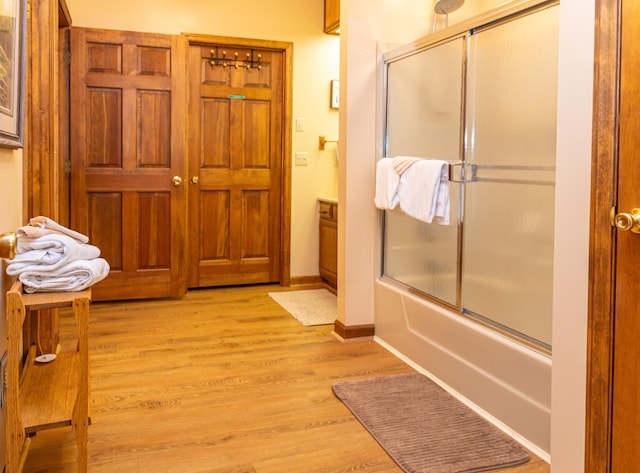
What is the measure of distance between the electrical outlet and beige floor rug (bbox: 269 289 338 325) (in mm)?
1091

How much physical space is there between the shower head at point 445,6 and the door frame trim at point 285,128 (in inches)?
→ 66.3

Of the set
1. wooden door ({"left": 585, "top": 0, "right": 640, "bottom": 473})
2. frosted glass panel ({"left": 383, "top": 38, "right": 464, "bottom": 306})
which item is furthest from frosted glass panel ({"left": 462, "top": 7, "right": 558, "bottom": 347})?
wooden door ({"left": 585, "top": 0, "right": 640, "bottom": 473})

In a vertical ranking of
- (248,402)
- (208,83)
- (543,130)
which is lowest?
(248,402)

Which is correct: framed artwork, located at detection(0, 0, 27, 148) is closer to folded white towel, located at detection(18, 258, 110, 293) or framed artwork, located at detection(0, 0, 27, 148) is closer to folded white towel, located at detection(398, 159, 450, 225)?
folded white towel, located at detection(18, 258, 110, 293)

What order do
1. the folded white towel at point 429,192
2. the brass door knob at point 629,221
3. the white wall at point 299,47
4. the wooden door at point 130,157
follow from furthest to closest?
the white wall at point 299,47, the wooden door at point 130,157, the folded white towel at point 429,192, the brass door knob at point 629,221

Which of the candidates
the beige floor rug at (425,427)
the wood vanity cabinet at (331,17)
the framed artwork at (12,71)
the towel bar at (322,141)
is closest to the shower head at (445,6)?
the wood vanity cabinet at (331,17)

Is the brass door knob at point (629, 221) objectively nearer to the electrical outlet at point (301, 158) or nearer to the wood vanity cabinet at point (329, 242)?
the wood vanity cabinet at point (329, 242)

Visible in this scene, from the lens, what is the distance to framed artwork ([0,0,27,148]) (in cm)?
171

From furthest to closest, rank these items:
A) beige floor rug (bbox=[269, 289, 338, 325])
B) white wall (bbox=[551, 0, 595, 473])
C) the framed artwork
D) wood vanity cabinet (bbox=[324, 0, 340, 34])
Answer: wood vanity cabinet (bbox=[324, 0, 340, 34]) → beige floor rug (bbox=[269, 289, 338, 325]) → the framed artwork → white wall (bbox=[551, 0, 595, 473])

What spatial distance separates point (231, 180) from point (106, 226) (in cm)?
106

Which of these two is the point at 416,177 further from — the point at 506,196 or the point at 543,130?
the point at 543,130

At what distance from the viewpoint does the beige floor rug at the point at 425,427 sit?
6.50 ft

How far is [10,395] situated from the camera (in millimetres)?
1617

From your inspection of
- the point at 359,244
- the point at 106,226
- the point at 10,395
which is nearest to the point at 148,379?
the point at 10,395
